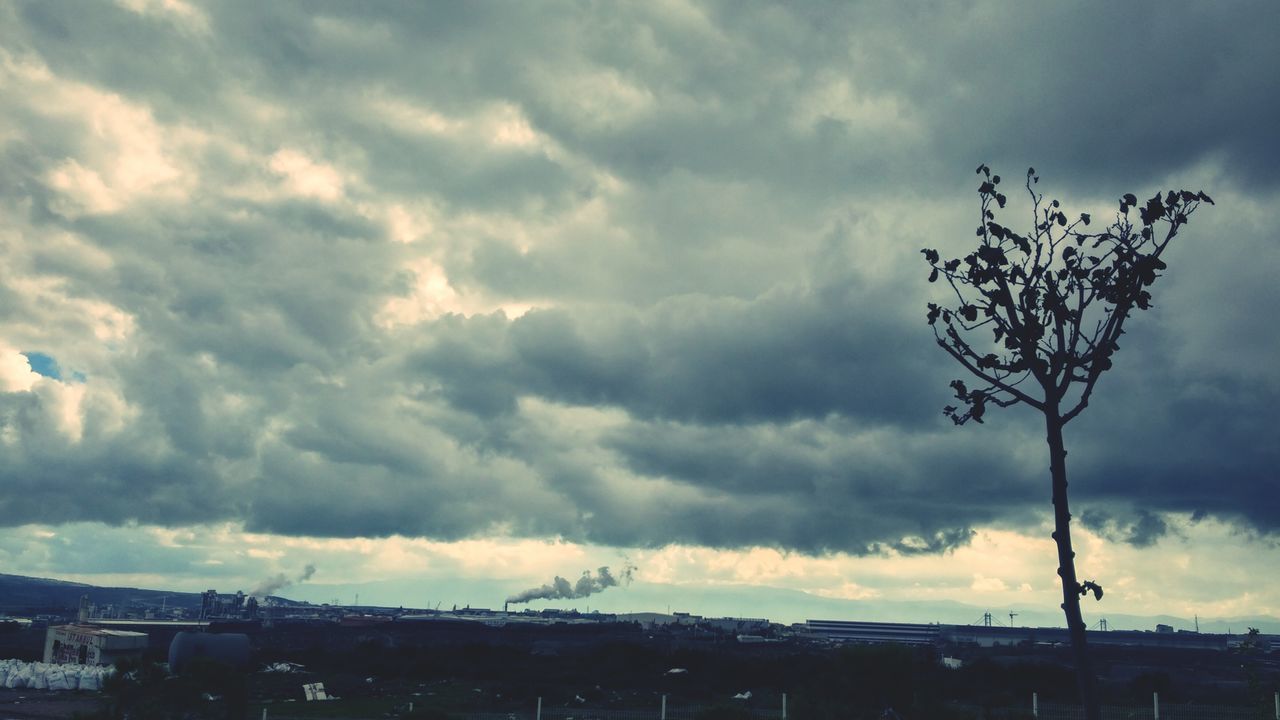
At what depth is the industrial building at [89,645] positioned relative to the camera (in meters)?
120

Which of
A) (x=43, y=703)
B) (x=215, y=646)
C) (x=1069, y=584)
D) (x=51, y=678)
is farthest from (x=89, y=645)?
(x=1069, y=584)

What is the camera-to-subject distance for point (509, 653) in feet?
461

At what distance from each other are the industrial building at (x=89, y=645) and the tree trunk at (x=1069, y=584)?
126 meters

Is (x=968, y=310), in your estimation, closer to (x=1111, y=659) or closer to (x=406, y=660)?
(x=406, y=660)

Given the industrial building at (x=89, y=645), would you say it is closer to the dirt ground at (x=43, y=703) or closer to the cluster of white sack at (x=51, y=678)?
the cluster of white sack at (x=51, y=678)

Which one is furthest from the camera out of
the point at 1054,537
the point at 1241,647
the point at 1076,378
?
the point at 1241,647

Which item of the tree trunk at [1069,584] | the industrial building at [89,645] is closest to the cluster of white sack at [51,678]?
the industrial building at [89,645]

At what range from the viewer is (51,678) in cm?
9194

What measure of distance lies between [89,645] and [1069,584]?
137434 millimetres

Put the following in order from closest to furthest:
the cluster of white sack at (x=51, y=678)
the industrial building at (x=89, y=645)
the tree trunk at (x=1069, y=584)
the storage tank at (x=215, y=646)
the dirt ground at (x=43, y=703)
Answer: the tree trunk at (x=1069, y=584)
the dirt ground at (x=43, y=703)
the storage tank at (x=215, y=646)
the cluster of white sack at (x=51, y=678)
the industrial building at (x=89, y=645)

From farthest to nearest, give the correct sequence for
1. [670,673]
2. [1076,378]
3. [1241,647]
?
[670,673] → [1241,647] → [1076,378]

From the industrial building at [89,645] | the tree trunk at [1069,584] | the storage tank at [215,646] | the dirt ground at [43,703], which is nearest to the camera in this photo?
the tree trunk at [1069,584]

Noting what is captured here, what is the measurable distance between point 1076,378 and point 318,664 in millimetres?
129385

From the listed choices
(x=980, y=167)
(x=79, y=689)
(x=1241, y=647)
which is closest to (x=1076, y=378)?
(x=980, y=167)
